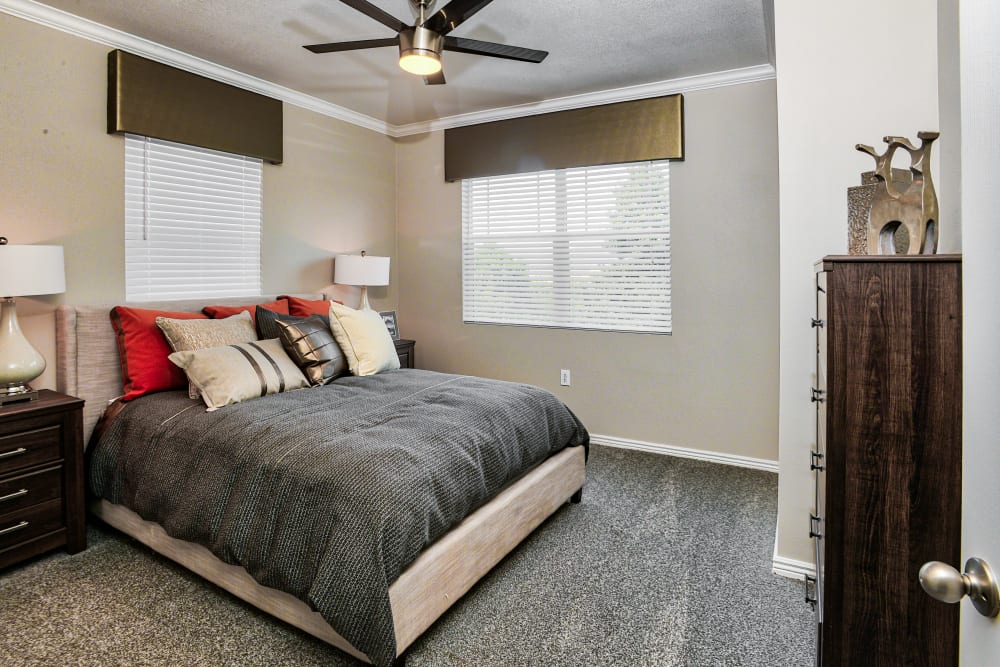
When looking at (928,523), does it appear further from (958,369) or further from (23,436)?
(23,436)

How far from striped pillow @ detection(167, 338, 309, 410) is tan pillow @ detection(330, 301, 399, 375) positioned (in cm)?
39

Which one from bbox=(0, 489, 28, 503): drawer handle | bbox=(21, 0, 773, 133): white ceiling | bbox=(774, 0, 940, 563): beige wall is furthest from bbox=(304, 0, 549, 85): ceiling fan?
bbox=(0, 489, 28, 503): drawer handle

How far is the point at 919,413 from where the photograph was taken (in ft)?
4.25

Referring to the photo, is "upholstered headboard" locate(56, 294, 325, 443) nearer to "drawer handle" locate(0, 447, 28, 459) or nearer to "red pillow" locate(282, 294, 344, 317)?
"drawer handle" locate(0, 447, 28, 459)

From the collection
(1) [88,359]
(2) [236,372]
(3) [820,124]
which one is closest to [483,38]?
(3) [820,124]

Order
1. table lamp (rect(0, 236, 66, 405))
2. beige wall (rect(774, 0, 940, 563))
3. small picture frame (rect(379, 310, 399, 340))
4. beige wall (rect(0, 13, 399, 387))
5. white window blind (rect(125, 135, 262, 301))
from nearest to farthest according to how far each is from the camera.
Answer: beige wall (rect(774, 0, 940, 563)) → table lamp (rect(0, 236, 66, 405)) → beige wall (rect(0, 13, 399, 387)) → white window blind (rect(125, 135, 262, 301)) → small picture frame (rect(379, 310, 399, 340))

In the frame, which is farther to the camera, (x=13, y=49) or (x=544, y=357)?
(x=544, y=357)

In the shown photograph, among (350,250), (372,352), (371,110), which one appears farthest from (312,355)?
(371,110)

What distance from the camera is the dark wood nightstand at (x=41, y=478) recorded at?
2363 millimetres

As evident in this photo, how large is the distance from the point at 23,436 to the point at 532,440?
2.17 metres

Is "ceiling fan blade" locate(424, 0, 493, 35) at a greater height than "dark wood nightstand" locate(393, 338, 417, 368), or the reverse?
"ceiling fan blade" locate(424, 0, 493, 35)

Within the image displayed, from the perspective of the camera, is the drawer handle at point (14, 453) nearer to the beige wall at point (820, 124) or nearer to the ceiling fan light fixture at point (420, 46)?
the ceiling fan light fixture at point (420, 46)

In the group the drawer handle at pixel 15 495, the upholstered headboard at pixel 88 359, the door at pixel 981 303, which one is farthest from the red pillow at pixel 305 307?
the door at pixel 981 303

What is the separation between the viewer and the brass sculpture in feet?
4.97
